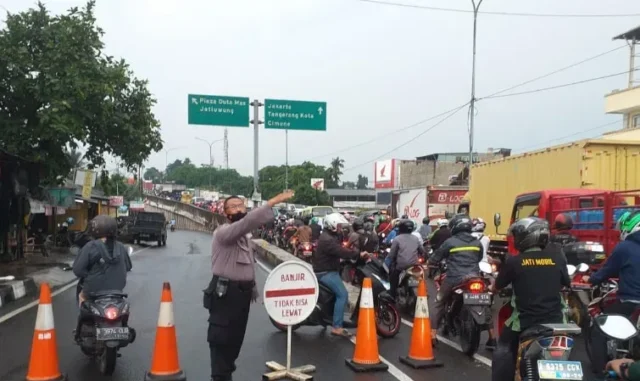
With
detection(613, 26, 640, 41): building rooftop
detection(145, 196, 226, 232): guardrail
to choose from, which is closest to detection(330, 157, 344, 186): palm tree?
detection(145, 196, 226, 232): guardrail

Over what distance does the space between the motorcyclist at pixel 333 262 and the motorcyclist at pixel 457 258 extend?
1138mm

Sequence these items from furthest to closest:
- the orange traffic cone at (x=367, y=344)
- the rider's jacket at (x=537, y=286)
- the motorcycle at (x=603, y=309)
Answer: the orange traffic cone at (x=367, y=344) < the motorcycle at (x=603, y=309) < the rider's jacket at (x=537, y=286)

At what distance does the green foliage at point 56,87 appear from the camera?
14734 mm

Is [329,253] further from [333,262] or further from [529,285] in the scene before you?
[529,285]

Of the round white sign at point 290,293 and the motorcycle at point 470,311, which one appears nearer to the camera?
the round white sign at point 290,293

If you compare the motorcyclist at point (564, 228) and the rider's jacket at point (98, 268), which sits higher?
the motorcyclist at point (564, 228)

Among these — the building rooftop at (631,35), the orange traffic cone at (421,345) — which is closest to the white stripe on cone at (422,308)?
the orange traffic cone at (421,345)

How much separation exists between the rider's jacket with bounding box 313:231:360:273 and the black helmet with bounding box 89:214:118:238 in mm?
2781

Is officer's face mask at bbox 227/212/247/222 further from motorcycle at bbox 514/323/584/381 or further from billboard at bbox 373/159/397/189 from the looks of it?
billboard at bbox 373/159/397/189

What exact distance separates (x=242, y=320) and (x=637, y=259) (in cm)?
362

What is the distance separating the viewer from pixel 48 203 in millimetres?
25891

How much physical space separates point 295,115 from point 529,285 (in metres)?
17.9

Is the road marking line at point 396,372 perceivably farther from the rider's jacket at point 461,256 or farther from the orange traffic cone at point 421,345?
the rider's jacket at point 461,256

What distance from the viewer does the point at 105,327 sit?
6.39 meters
